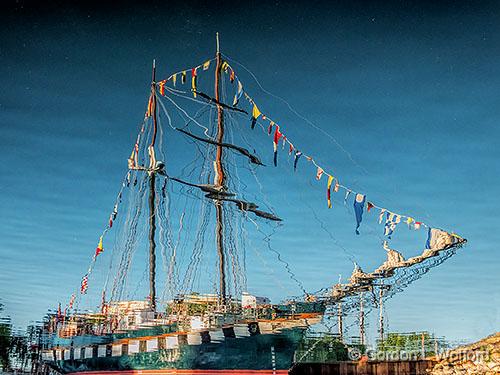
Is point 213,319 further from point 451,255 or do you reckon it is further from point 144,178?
point 144,178

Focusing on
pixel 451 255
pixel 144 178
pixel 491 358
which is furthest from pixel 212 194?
pixel 491 358

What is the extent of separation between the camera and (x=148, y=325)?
37.8 meters

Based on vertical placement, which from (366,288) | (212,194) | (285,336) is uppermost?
(212,194)

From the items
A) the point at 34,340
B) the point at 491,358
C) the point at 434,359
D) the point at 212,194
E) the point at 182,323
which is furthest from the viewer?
the point at 34,340

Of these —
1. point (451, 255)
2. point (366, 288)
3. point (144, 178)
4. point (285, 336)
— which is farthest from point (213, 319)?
point (144, 178)

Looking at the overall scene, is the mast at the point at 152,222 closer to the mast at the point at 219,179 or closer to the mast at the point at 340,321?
the mast at the point at 219,179

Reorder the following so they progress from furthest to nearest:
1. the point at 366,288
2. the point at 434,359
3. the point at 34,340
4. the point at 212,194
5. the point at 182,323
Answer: the point at 34,340 < the point at 212,194 < the point at 366,288 < the point at 182,323 < the point at 434,359

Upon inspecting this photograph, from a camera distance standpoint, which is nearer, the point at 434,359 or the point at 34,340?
the point at 434,359

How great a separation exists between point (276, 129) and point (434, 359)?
635 inches

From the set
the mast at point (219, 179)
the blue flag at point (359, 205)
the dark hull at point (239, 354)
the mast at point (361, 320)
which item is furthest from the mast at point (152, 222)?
the blue flag at point (359, 205)

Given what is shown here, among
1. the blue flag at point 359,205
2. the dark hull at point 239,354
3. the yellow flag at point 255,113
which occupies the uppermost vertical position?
the yellow flag at point 255,113

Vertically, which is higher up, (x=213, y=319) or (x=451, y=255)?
(x=451, y=255)

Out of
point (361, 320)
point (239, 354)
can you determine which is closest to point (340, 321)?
point (361, 320)

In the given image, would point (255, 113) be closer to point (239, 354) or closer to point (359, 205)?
point (359, 205)
